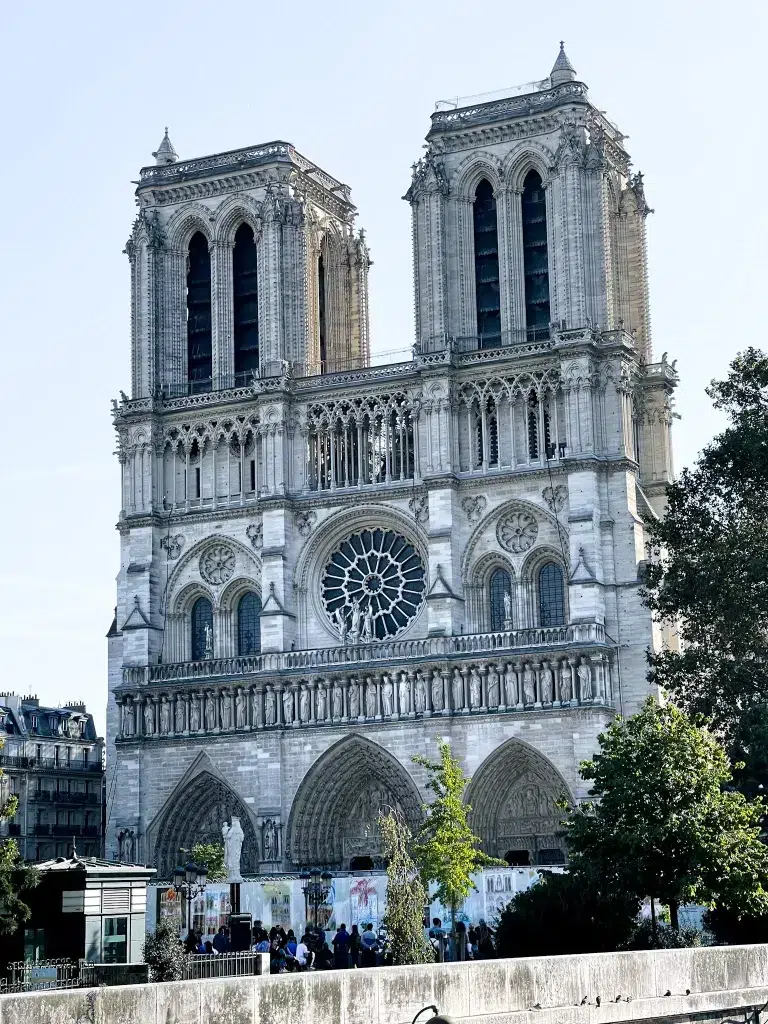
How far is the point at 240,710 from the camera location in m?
56.4

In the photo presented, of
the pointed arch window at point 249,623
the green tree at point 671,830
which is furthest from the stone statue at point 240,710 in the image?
the green tree at point 671,830

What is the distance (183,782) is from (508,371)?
52.7 ft

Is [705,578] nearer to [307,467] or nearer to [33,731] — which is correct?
[307,467]

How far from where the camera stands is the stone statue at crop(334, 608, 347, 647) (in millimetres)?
56406

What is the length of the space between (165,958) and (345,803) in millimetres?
30722

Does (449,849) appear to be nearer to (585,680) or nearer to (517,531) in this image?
(585,680)

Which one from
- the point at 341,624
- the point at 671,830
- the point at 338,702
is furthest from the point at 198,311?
the point at 671,830

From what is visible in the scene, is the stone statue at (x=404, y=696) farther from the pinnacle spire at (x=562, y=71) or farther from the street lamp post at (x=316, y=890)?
the pinnacle spire at (x=562, y=71)

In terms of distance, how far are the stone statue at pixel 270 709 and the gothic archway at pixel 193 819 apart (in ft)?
8.82

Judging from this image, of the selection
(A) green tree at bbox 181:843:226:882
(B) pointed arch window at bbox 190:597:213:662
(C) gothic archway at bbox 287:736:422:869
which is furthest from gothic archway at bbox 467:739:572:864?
(B) pointed arch window at bbox 190:597:213:662

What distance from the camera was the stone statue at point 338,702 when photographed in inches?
2163

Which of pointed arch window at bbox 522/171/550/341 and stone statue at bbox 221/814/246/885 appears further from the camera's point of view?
pointed arch window at bbox 522/171/550/341

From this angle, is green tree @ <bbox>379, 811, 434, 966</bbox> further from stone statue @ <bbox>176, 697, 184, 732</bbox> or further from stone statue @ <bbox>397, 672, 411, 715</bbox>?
stone statue @ <bbox>176, 697, 184, 732</bbox>

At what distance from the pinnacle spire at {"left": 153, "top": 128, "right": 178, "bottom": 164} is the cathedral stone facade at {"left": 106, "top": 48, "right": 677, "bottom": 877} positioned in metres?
1.31
